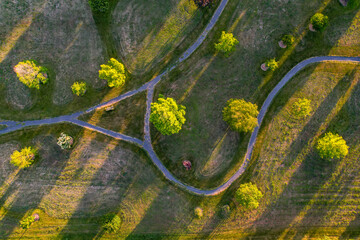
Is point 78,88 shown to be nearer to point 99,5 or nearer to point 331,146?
point 99,5

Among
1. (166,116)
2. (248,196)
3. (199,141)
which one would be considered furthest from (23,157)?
(248,196)

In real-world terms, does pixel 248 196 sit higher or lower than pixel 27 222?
higher

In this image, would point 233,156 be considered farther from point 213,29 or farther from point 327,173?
point 213,29

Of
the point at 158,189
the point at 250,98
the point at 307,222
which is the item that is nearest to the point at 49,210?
the point at 158,189

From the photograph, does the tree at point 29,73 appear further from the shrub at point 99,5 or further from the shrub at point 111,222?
the shrub at point 111,222

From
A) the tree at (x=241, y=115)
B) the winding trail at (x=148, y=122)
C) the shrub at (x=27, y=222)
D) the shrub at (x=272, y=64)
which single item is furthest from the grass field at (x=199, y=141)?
the tree at (x=241, y=115)

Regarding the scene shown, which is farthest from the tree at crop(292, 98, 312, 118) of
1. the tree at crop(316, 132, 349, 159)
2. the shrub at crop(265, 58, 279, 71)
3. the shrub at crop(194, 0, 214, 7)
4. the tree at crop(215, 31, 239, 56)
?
the shrub at crop(194, 0, 214, 7)
